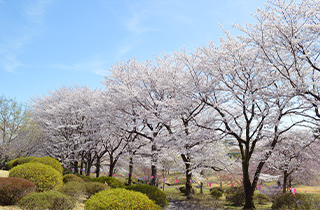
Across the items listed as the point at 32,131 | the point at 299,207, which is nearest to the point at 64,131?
the point at 32,131

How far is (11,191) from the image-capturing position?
810 centimetres

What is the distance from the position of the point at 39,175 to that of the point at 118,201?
5.87 metres

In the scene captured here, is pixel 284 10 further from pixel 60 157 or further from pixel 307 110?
pixel 60 157

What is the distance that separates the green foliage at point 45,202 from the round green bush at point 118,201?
5.11 ft

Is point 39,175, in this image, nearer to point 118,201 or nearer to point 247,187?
point 118,201

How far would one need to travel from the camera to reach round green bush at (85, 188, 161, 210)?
6609mm

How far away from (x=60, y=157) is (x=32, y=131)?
281 inches

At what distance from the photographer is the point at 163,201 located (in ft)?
31.7

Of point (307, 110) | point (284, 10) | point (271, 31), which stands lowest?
point (307, 110)

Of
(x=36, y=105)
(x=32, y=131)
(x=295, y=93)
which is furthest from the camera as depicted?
(x=36, y=105)

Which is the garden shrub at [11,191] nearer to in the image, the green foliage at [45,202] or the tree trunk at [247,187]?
the green foliage at [45,202]

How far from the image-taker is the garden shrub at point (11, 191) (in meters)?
8.02

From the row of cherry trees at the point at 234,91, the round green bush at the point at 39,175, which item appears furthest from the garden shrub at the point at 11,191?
the row of cherry trees at the point at 234,91

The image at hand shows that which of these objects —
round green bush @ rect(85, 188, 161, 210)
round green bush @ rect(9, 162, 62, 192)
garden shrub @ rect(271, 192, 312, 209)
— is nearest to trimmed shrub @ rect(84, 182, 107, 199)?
round green bush @ rect(9, 162, 62, 192)
